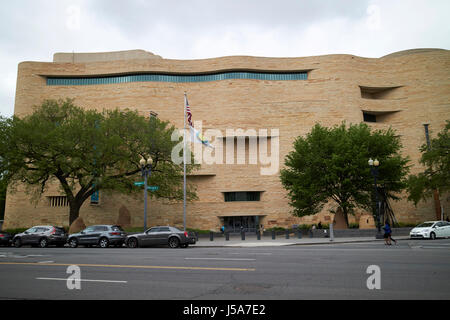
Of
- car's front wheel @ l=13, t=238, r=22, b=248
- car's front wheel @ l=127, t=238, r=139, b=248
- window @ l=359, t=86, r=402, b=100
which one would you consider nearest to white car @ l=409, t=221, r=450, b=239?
car's front wheel @ l=127, t=238, r=139, b=248

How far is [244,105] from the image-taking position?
44094 mm

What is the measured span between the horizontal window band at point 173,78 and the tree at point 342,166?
17.8 meters

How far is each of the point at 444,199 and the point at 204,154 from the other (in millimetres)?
32929

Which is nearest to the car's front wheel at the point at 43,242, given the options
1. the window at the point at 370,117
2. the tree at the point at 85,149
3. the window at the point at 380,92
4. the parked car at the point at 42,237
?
the parked car at the point at 42,237

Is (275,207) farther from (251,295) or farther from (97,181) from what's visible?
(251,295)

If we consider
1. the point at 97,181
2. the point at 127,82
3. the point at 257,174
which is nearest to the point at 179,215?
the point at 257,174

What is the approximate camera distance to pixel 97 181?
2853 cm

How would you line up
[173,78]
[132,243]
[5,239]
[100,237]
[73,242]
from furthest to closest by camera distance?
[173,78]
[5,239]
[73,242]
[100,237]
[132,243]

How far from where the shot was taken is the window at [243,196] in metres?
42.8

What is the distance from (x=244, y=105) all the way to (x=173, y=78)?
11.3 m

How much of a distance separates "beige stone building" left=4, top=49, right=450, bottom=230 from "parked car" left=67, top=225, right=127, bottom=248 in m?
20.0

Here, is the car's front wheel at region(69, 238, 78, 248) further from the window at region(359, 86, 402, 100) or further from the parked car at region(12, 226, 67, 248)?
the window at region(359, 86, 402, 100)

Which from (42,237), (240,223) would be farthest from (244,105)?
(42,237)

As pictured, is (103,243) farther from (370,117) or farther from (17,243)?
(370,117)
